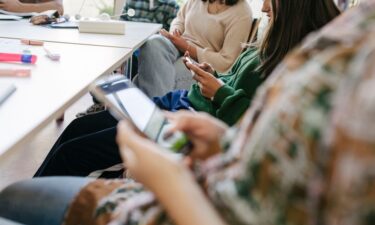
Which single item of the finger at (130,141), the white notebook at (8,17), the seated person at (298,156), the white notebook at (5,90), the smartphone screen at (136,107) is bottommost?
the white notebook at (8,17)

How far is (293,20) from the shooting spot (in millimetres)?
1351

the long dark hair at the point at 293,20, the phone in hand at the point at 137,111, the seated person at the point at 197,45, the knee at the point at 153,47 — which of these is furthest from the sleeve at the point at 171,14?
the phone in hand at the point at 137,111

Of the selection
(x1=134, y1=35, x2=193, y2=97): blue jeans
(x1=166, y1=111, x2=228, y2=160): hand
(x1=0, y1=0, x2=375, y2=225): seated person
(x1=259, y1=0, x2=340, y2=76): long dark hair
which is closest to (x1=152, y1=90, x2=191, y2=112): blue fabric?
(x1=259, y1=0, x2=340, y2=76): long dark hair

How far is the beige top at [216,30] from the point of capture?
7.46 ft

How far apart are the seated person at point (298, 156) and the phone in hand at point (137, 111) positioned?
0.12m

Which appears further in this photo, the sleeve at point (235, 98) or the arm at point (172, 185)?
the sleeve at point (235, 98)

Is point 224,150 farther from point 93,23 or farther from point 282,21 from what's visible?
point 93,23

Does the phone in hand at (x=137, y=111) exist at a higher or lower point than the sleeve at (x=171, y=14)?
higher

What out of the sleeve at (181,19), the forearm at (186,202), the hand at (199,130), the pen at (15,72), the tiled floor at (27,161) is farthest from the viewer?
the sleeve at (181,19)

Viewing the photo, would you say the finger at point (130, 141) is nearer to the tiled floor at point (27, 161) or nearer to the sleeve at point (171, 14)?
the tiled floor at point (27, 161)

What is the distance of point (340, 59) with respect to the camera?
0.53 m

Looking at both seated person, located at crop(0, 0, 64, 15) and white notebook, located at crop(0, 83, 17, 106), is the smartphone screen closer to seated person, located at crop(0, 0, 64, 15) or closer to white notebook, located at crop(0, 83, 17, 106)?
white notebook, located at crop(0, 83, 17, 106)

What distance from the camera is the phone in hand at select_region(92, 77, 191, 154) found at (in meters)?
0.83

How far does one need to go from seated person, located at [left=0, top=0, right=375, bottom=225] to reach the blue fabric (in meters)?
0.96
